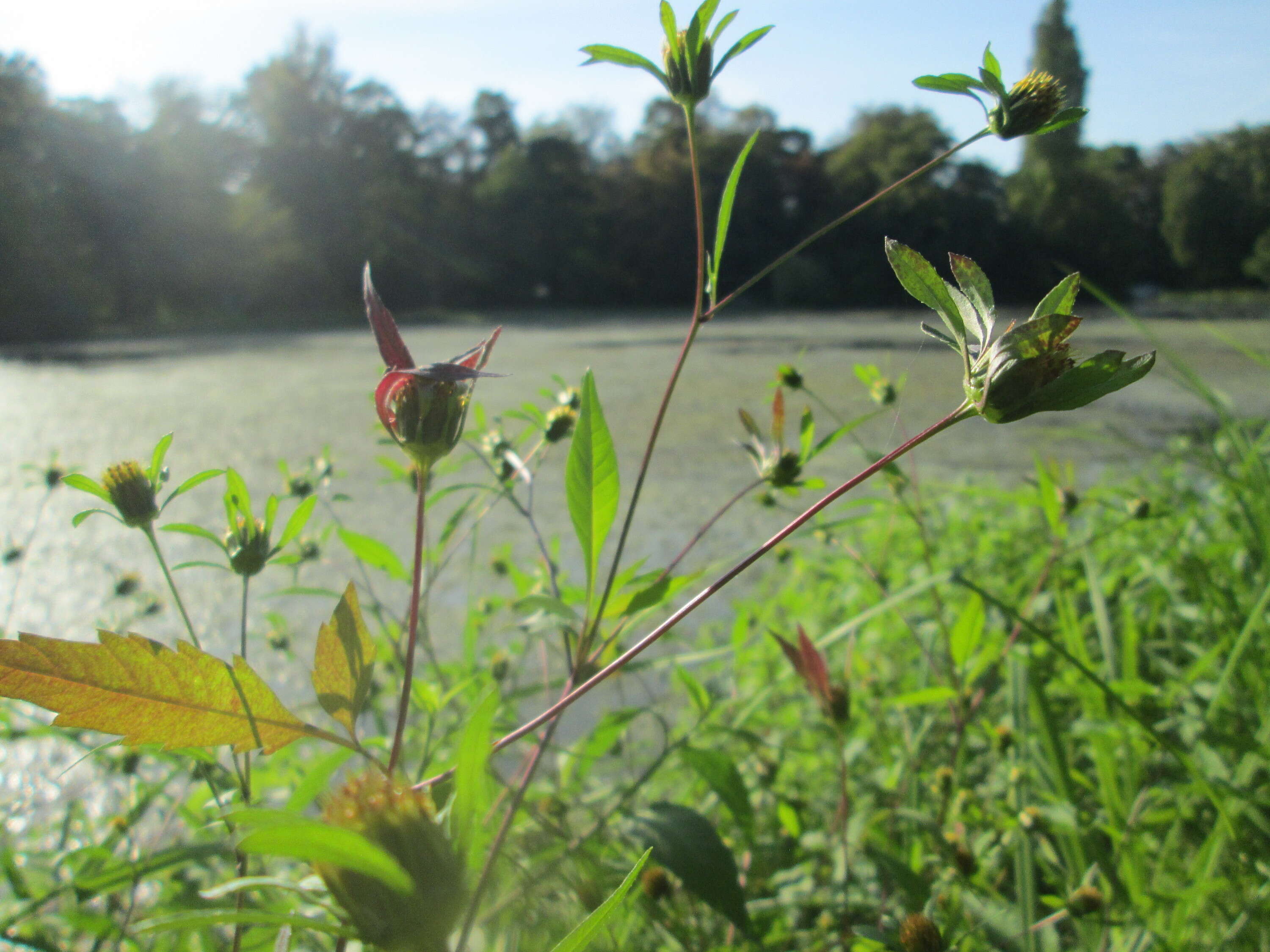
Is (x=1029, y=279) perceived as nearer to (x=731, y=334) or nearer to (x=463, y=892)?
(x=731, y=334)

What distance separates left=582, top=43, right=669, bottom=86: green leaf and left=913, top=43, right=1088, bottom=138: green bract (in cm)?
8

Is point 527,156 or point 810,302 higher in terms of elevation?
point 527,156

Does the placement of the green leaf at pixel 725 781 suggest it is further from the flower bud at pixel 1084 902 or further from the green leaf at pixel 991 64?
the green leaf at pixel 991 64

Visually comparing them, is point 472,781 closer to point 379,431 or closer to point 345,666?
point 345,666

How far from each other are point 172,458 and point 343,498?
4.22ft

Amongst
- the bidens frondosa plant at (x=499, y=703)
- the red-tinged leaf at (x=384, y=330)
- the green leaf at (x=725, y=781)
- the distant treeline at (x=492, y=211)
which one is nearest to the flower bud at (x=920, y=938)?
the bidens frondosa plant at (x=499, y=703)

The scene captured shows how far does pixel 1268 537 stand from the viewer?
52 cm

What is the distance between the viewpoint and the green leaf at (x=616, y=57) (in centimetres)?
24

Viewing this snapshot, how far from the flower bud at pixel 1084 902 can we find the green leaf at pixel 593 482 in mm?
265

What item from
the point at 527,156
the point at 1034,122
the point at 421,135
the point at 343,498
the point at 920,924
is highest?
the point at 421,135

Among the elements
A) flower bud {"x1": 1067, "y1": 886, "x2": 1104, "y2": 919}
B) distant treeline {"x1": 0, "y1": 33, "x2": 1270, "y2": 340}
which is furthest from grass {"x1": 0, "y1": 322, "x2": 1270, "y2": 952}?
distant treeline {"x1": 0, "y1": 33, "x2": 1270, "y2": 340}

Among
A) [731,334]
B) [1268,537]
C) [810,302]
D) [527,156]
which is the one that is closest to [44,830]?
[1268,537]

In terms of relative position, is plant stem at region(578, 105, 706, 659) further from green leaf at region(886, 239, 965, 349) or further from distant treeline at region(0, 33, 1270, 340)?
distant treeline at region(0, 33, 1270, 340)

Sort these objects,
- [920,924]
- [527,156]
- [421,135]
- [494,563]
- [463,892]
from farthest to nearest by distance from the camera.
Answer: [421,135] < [527,156] < [494,563] < [920,924] < [463,892]
